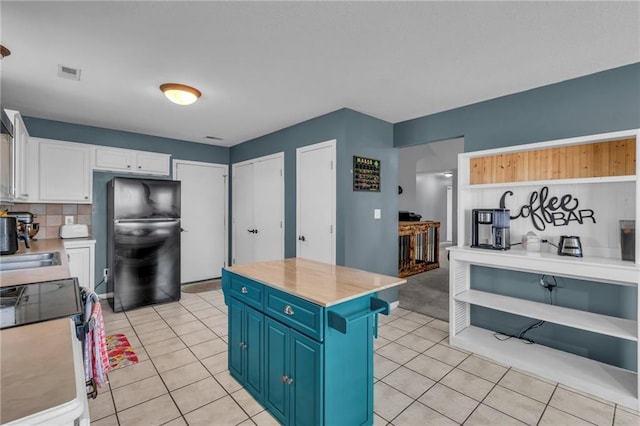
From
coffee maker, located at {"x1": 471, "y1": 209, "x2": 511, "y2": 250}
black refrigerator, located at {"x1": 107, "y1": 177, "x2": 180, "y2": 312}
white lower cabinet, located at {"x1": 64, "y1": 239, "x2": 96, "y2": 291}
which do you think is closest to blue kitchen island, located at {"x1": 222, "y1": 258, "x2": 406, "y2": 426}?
coffee maker, located at {"x1": 471, "y1": 209, "x2": 511, "y2": 250}

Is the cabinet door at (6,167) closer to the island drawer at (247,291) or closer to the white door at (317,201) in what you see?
the island drawer at (247,291)

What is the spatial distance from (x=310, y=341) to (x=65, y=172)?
13.5 feet

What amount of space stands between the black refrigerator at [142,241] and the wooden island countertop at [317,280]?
2352mm

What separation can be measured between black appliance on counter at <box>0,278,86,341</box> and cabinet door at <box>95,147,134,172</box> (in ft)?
9.77

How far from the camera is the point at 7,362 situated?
33.9 inches

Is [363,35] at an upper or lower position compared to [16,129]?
upper

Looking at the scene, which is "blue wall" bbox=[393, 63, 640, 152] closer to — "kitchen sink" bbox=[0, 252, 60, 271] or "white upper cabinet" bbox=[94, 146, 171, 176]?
"white upper cabinet" bbox=[94, 146, 171, 176]

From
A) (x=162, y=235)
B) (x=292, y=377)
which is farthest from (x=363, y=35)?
(x=162, y=235)

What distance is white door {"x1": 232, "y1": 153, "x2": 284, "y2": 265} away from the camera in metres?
4.47

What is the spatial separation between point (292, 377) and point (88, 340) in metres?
1.13

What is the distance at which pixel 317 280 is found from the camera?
197 cm

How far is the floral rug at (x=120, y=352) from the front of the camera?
2616 millimetres

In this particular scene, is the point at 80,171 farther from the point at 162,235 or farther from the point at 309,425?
the point at 309,425

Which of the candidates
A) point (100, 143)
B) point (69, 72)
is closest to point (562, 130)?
point (69, 72)
